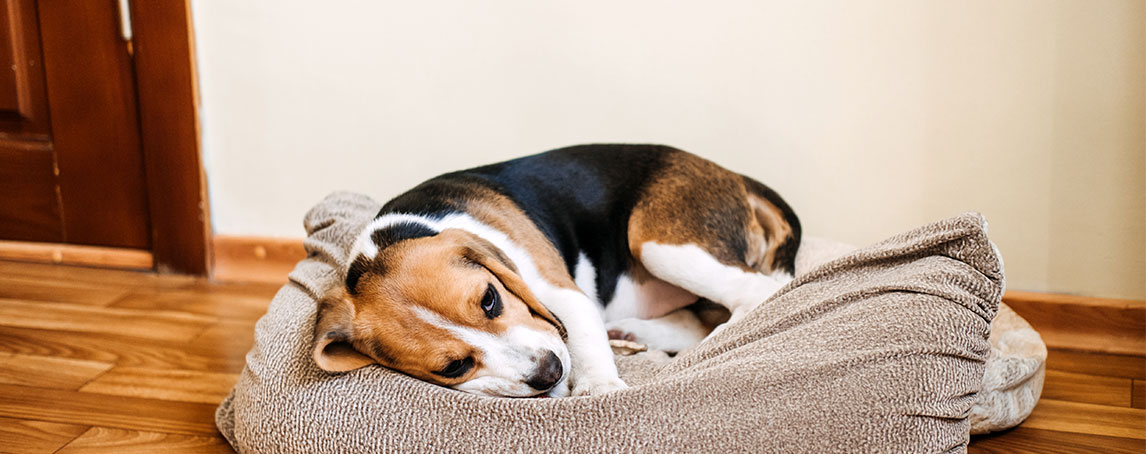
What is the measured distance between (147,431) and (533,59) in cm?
202

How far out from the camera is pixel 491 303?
2098 mm

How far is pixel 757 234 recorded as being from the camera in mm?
2975

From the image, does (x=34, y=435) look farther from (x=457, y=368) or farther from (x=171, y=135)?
(x=171, y=135)

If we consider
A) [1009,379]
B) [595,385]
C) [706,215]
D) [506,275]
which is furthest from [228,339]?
[1009,379]

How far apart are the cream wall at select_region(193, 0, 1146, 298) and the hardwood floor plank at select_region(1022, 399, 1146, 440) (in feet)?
2.39

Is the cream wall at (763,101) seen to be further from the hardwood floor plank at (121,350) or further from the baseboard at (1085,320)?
the hardwood floor plank at (121,350)

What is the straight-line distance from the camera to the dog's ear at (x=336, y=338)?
6.83ft

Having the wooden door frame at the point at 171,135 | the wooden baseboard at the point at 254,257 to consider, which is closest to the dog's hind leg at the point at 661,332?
the wooden baseboard at the point at 254,257

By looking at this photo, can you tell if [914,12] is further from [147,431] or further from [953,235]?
[147,431]

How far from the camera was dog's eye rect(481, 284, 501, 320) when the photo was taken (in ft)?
6.83

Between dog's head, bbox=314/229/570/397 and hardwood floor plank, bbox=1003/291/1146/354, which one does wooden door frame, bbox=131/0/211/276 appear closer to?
dog's head, bbox=314/229/570/397

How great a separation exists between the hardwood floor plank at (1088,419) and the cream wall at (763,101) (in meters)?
0.73

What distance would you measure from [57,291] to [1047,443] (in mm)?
4003

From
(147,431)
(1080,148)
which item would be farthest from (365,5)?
(1080,148)
